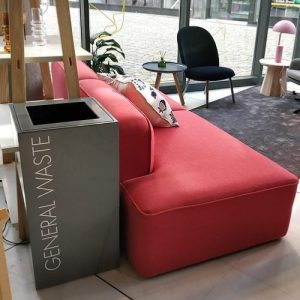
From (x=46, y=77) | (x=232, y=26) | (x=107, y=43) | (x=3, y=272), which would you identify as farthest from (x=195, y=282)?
(x=232, y=26)

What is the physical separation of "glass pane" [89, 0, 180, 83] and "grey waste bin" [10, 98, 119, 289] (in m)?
2.87

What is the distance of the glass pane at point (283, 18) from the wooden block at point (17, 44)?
457cm

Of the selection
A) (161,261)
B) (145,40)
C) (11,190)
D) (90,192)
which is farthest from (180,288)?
(145,40)

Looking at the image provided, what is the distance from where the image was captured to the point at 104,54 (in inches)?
150

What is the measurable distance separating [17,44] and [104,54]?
238cm

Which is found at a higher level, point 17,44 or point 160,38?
point 17,44

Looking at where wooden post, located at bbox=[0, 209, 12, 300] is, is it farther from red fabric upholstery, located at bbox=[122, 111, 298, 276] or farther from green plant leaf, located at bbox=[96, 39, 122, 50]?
green plant leaf, located at bbox=[96, 39, 122, 50]

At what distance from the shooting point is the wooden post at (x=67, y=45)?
1.54 m

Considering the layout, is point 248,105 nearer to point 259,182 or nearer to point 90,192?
point 259,182

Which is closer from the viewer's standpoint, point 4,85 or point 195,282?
point 195,282

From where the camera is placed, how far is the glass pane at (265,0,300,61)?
539 centimetres

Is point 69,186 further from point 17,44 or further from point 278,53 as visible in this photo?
point 278,53

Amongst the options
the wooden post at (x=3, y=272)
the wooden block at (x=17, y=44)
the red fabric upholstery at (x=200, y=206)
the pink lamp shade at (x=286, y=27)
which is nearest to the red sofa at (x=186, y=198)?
the red fabric upholstery at (x=200, y=206)

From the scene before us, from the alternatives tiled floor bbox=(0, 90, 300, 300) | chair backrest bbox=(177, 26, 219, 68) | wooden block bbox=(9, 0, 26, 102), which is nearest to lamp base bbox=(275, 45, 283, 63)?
chair backrest bbox=(177, 26, 219, 68)
